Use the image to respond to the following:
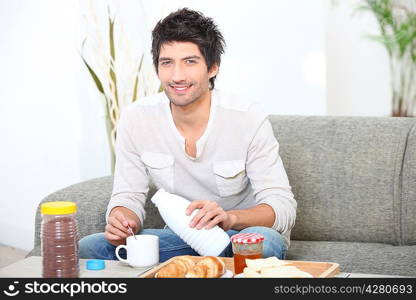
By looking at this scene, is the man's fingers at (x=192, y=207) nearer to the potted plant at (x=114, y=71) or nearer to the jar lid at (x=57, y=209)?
the jar lid at (x=57, y=209)

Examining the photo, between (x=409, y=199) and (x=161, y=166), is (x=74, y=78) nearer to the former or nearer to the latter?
(x=161, y=166)

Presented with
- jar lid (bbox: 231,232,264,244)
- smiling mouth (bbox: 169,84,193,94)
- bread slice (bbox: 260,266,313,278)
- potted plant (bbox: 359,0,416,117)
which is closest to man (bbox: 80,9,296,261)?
smiling mouth (bbox: 169,84,193,94)

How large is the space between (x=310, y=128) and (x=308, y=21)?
1.37m

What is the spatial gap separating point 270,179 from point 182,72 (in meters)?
0.42

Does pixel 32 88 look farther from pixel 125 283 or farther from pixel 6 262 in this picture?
pixel 125 283

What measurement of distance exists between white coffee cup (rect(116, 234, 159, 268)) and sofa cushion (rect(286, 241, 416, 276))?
67 cm

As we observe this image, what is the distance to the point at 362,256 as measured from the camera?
252 centimetres

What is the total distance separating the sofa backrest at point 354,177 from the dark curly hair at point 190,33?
50 cm

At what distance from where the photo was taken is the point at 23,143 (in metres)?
4.29

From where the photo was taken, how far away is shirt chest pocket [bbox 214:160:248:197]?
246cm

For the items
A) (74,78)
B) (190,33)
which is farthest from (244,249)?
(74,78)

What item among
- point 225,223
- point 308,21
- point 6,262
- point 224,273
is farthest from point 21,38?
point 224,273

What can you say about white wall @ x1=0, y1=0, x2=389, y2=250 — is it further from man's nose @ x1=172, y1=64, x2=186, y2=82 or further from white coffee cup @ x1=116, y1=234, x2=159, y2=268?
white coffee cup @ x1=116, y1=234, x2=159, y2=268

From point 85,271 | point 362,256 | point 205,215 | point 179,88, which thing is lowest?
point 362,256
